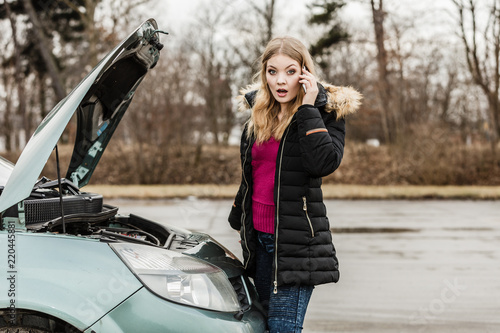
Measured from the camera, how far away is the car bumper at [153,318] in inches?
79.0

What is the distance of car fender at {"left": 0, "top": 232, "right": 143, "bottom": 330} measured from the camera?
1954 mm

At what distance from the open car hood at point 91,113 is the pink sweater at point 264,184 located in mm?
831

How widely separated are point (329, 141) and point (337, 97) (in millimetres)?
289

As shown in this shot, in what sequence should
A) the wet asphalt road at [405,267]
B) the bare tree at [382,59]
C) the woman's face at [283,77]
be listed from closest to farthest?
the woman's face at [283,77]
the wet asphalt road at [405,267]
the bare tree at [382,59]

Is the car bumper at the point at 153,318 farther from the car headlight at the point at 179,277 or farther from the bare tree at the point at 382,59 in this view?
the bare tree at the point at 382,59

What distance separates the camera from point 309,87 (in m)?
2.58

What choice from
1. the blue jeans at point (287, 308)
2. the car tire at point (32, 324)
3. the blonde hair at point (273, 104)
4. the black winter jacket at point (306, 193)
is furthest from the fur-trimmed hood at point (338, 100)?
the car tire at point (32, 324)

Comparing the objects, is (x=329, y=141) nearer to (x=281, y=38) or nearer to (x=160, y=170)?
(x=281, y=38)

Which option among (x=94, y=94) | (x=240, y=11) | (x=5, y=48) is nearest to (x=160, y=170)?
(x=240, y=11)

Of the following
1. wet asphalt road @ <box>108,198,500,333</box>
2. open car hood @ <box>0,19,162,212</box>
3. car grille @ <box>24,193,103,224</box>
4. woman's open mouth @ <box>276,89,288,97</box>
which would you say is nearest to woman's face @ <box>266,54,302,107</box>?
woman's open mouth @ <box>276,89,288,97</box>

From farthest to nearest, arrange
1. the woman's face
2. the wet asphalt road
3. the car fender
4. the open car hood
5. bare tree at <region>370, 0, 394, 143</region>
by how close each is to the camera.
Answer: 1. bare tree at <region>370, 0, 394, 143</region>
2. the wet asphalt road
3. the woman's face
4. the open car hood
5. the car fender

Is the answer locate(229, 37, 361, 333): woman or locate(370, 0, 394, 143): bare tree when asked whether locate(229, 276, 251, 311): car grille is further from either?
locate(370, 0, 394, 143): bare tree

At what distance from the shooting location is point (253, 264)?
282 cm

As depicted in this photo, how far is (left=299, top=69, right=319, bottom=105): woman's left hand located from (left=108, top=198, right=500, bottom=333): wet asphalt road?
7.69ft
